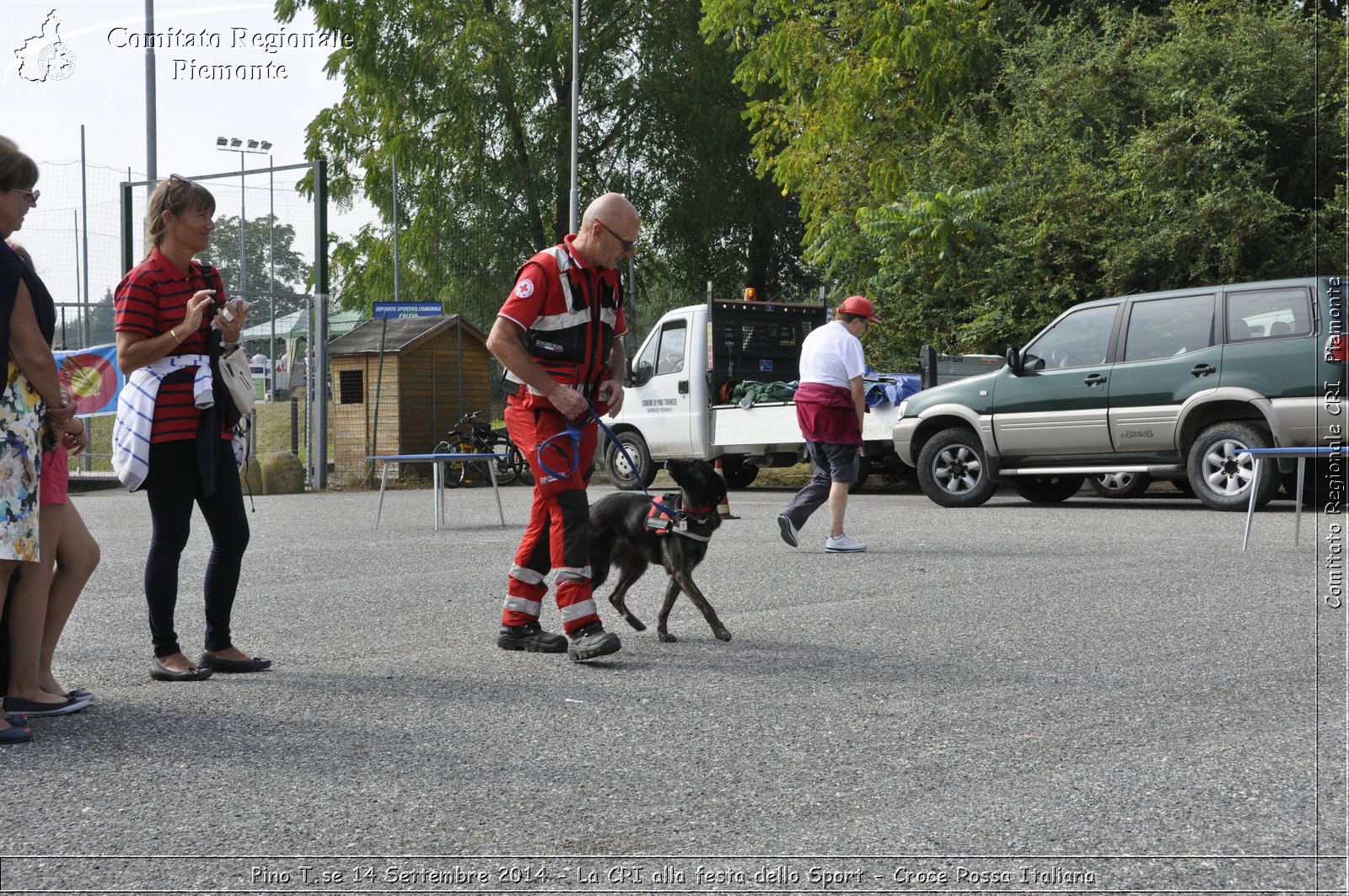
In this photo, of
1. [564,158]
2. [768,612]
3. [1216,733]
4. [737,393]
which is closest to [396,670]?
[768,612]

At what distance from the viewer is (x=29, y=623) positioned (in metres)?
4.62

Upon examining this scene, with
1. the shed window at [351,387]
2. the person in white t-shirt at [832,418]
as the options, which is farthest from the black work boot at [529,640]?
the shed window at [351,387]

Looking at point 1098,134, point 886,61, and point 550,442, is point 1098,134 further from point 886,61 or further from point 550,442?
point 550,442

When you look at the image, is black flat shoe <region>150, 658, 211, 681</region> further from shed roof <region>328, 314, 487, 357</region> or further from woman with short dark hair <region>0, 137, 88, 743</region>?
shed roof <region>328, 314, 487, 357</region>

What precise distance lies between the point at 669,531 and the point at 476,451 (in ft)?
54.8

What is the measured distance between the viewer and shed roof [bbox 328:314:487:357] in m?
23.0

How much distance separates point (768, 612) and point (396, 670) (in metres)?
2.24

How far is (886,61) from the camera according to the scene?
74.4 ft

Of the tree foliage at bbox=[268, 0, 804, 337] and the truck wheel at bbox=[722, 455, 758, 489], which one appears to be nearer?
the truck wheel at bbox=[722, 455, 758, 489]

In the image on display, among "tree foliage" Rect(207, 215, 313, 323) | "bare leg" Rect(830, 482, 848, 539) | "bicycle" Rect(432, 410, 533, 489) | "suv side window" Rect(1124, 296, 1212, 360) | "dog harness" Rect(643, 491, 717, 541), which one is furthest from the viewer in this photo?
"bicycle" Rect(432, 410, 533, 489)

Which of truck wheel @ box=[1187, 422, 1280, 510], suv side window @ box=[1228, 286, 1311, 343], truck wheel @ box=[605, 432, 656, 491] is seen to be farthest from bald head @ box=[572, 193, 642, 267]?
truck wheel @ box=[605, 432, 656, 491]

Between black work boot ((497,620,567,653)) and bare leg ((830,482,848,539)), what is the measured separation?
432cm

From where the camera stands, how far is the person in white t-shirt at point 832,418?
10.2 meters

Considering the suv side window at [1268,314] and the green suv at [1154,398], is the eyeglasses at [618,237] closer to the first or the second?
the green suv at [1154,398]
